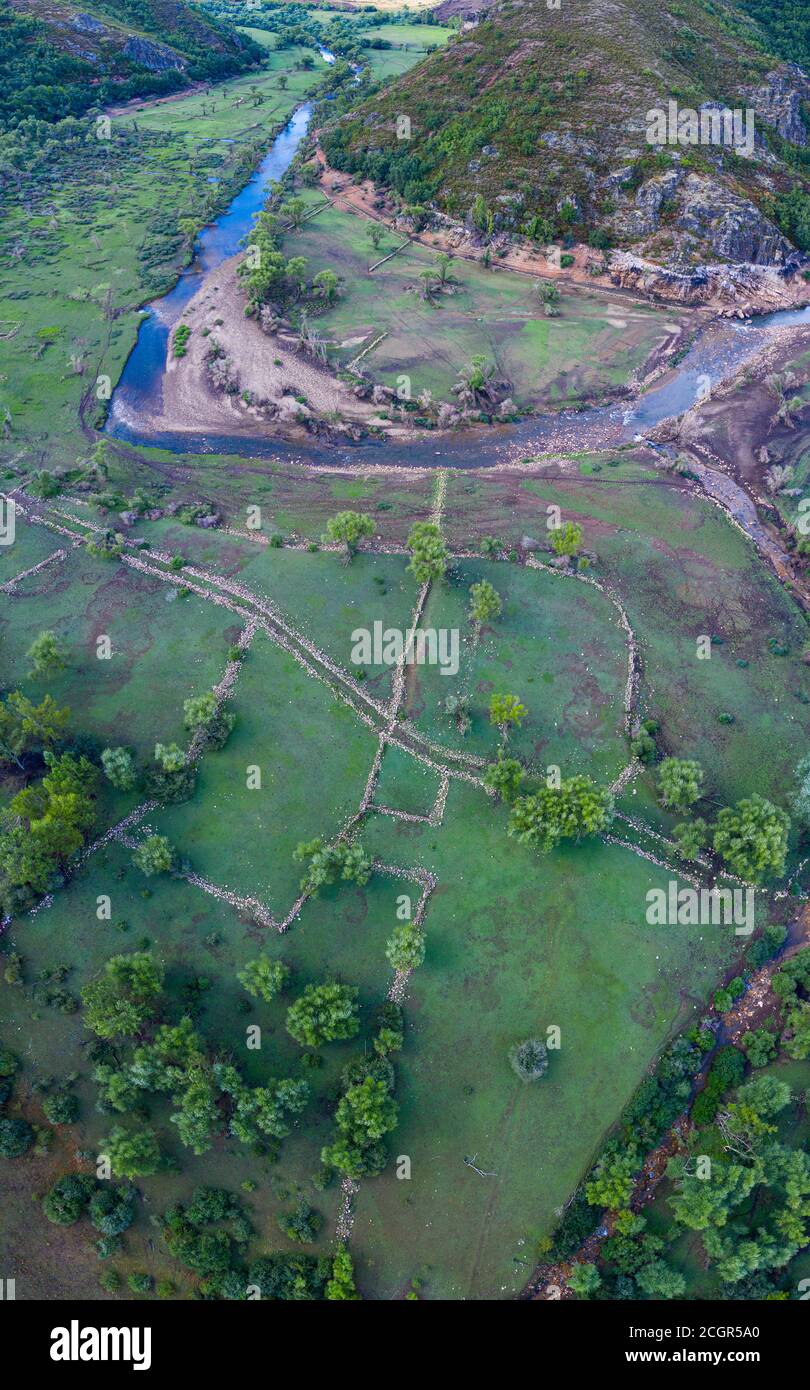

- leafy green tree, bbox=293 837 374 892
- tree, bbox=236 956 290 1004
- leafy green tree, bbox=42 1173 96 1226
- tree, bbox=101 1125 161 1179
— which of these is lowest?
leafy green tree, bbox=42 1173 96 1226

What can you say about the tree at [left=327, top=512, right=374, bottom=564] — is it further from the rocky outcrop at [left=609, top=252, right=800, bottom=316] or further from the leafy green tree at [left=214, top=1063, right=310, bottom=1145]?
the rocky outcrop at [left=609, top=252, right=800, bottom=316]

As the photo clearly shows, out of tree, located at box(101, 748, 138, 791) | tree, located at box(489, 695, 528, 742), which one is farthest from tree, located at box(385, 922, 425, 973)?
tree, located at box(101, 748, 138, 791)

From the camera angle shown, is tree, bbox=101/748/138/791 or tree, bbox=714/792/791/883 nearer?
tree, bbox=714/792/791/883

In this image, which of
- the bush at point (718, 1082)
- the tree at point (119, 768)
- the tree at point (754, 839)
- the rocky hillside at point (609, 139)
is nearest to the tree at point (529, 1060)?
the bush at point (718, 1082)

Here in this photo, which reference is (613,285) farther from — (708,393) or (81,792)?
(81,792)

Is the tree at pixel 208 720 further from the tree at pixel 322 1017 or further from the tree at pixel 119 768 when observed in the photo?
the tree at pixel 322 1017

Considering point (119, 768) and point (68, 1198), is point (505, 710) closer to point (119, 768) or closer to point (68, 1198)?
point (119, 768)

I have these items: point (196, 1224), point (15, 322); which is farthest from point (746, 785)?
point (15, 322)
